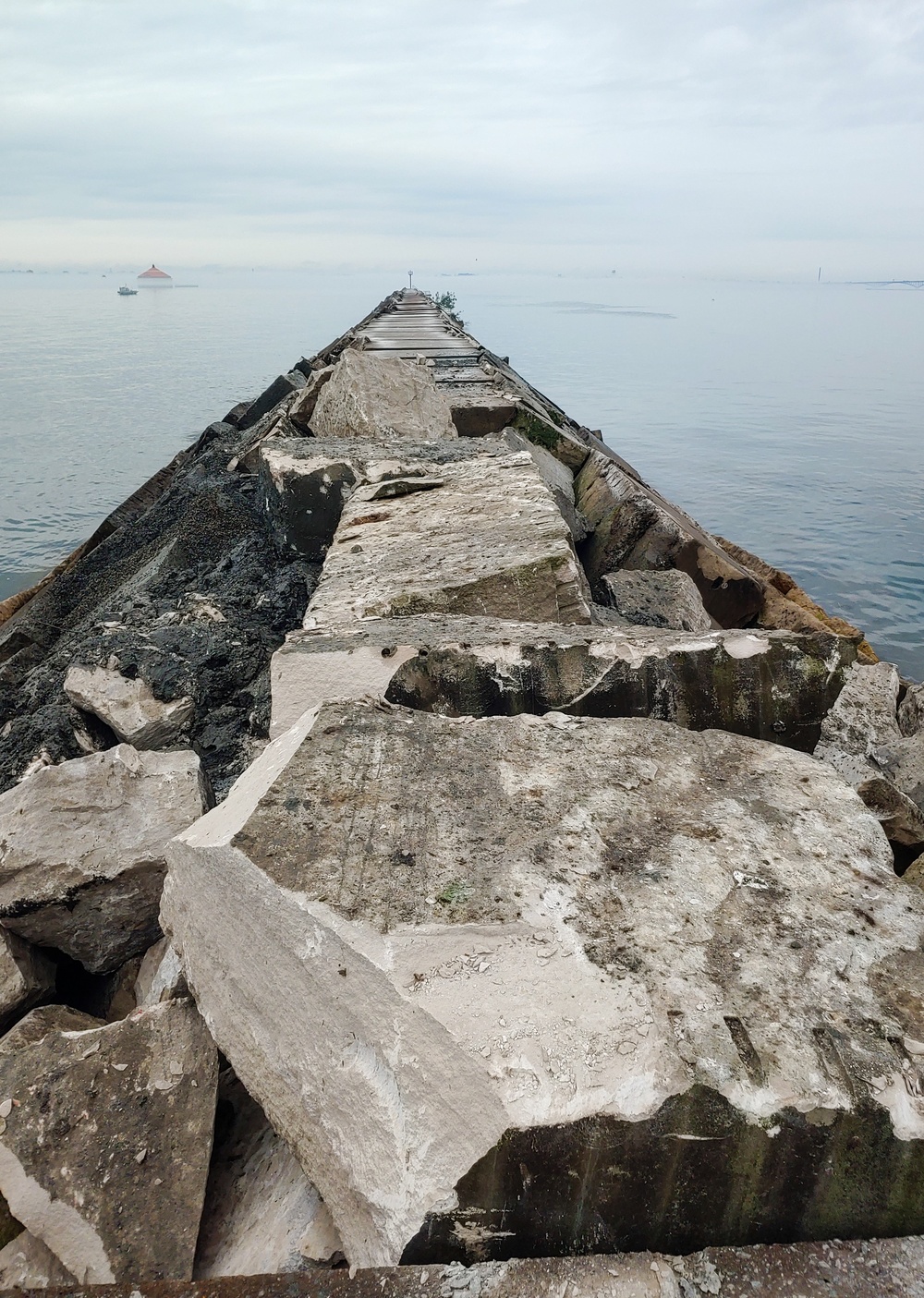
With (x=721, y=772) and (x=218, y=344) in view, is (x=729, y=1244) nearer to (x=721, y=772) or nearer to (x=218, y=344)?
(x=721, y=772)

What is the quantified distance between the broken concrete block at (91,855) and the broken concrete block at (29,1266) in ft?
2.39

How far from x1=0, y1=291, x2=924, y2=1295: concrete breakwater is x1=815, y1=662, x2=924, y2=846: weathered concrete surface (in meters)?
0.02

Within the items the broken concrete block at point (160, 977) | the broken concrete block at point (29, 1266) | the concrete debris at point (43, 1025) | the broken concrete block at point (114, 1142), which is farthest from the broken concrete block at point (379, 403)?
the broken concrete block at point (29, 1266)

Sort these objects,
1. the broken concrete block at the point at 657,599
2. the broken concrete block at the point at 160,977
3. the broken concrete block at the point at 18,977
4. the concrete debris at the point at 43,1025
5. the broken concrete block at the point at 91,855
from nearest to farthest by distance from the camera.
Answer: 1. the concrete debris at the point at 43,1025
2. the broken concrete block at the point at 160,977
3. the broken concrete block at the point at 18,977
4. the broken concrete block at the point at 91,855
5. the broken concrete block at the point at 657,599

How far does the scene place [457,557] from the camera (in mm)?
3010

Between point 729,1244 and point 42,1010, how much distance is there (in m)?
1.53

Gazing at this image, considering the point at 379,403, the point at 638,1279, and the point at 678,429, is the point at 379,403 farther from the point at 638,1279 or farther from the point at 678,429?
the point at 678,429

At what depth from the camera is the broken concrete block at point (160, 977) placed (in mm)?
1896

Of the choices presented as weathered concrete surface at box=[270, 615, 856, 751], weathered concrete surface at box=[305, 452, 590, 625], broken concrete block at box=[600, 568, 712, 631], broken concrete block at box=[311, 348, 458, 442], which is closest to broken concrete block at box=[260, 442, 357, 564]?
weathered concrete surface at box=[305, 452, 590, 625]

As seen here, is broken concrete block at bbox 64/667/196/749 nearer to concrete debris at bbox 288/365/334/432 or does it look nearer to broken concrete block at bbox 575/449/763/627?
broken concrete block at bbox 575/449/763/627

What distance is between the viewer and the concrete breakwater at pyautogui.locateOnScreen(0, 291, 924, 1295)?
1.27 meters

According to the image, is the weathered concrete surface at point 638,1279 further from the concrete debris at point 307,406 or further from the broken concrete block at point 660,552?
the concrete debris at point 307,406

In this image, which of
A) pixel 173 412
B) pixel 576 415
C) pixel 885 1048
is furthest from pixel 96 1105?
pixel 576 415

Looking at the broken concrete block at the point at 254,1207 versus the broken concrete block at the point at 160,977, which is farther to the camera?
the broken concrete block at the point at 160,977
